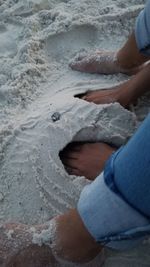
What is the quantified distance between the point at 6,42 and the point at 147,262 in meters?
0.95

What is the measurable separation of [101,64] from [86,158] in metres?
0.39

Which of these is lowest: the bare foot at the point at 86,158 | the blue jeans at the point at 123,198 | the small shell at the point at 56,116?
the bare foot at the point at 86,158

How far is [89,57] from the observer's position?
149cm

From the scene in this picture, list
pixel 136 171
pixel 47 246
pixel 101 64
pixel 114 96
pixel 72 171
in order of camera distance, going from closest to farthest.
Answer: pixel 136 171, pixel 47 246, pixel 72 171, pixel 114 96, pixel 101 64

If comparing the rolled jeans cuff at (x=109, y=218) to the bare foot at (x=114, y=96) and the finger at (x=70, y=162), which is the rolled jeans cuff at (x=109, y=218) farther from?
the bare foot at (x=114, y=96)

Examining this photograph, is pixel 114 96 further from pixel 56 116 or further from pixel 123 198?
pixel 123 198

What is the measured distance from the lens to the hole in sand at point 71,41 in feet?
5.29

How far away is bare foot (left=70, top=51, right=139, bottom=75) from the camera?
143 cm

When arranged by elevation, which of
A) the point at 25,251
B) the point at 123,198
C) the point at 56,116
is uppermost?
the point at 123,198

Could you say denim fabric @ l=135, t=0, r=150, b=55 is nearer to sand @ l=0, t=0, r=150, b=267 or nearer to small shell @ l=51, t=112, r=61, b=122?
sand @ l=0, t=0, r=150, b=267

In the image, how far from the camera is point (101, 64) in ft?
4.76

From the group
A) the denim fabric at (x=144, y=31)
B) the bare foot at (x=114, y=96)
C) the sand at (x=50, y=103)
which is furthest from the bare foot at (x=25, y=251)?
the denim fabric at (x=144, y=31)

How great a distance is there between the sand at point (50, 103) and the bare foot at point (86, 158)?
3 centimetres

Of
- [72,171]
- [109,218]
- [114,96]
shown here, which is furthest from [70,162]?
[109,218]
